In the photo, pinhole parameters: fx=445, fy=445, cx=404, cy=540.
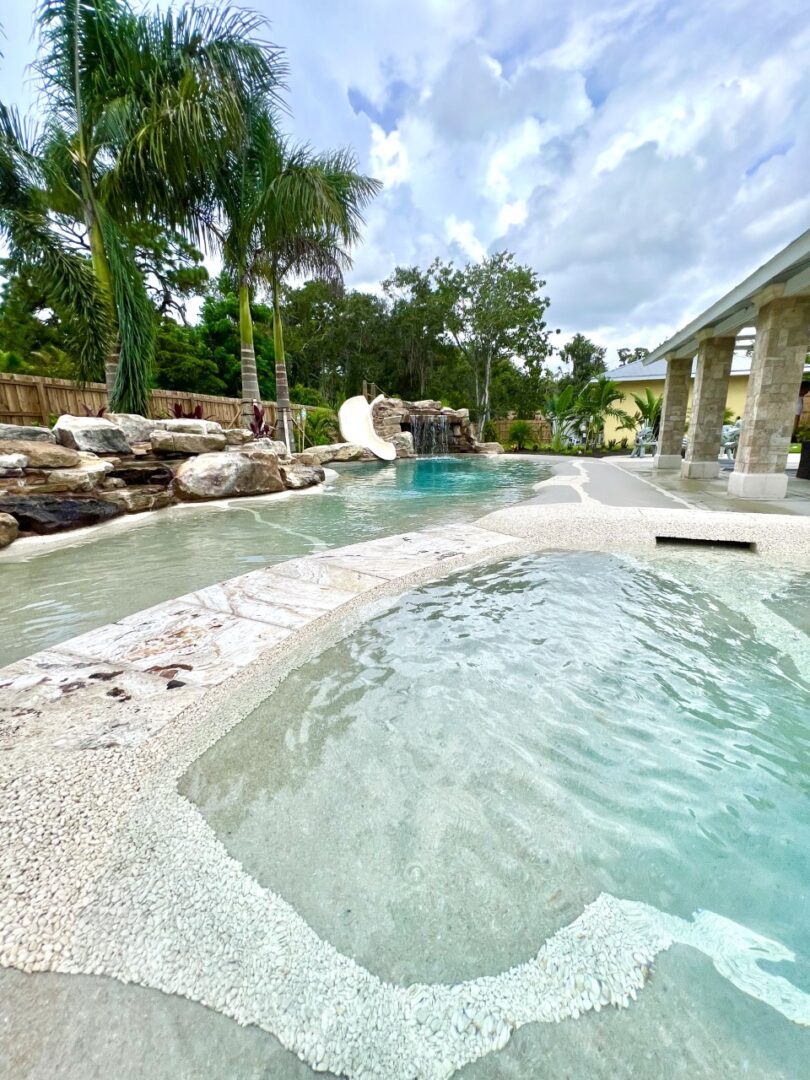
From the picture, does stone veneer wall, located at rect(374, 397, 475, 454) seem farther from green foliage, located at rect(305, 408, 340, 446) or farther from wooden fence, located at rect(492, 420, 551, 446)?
wooden fence, located at rect(492, 420, 551, 446)

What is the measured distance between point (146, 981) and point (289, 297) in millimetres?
29130

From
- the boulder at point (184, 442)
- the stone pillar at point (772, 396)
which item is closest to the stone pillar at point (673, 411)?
the stone pillar at point (772, 396)

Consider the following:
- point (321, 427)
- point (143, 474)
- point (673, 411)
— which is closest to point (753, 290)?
point (673, 411)

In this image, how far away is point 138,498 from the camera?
6.88 meters

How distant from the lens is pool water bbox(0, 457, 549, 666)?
3.14m

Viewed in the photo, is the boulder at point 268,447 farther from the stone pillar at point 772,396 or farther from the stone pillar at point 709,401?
Result: the stone pillar at point 709,401

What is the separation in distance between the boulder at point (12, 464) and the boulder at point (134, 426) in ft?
8.69

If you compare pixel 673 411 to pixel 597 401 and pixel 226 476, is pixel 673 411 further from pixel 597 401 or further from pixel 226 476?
pixel 226 476

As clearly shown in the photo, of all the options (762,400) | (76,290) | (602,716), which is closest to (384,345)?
(76,290)

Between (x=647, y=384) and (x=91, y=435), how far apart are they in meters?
24.1

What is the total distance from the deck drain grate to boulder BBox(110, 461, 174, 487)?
761 cm

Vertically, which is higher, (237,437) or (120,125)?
(120,125)

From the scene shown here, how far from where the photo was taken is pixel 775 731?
2.00 metres

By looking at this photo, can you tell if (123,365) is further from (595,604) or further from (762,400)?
(762,400)
